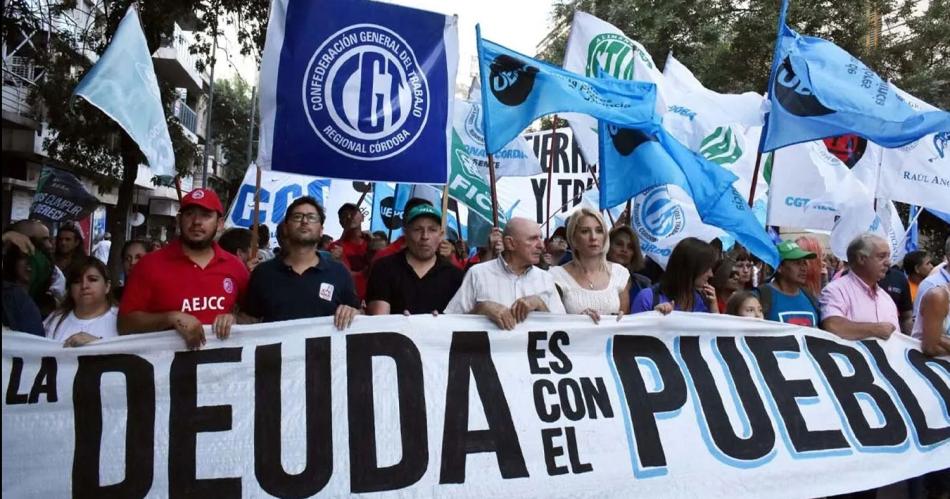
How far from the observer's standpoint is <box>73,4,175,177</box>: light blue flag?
5.24 metres

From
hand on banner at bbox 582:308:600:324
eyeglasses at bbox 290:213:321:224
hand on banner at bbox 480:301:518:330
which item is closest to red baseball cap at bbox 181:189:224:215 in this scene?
eyeglasses at bbox 290:213:321:224

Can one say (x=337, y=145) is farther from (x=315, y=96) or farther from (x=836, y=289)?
(x=836, y=289)

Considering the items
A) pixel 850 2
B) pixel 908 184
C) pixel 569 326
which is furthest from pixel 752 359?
pixel 850 2

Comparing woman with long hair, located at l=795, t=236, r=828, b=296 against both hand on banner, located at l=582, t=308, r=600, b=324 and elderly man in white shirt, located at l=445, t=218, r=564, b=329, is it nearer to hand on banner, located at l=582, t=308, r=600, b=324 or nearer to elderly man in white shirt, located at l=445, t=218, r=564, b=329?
hand on banner, located at l=582, t=308, r=600, b=324

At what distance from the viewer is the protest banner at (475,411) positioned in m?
3.74

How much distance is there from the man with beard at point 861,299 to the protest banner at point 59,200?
Answer: 7856 mm

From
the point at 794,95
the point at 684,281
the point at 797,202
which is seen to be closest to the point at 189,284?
the point at 684,281

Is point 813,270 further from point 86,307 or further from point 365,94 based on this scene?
point 86,307

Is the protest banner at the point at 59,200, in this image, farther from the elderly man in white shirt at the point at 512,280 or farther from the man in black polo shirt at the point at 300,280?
the elderly man in white shirt at the point at 512,280

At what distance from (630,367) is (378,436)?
1.40 metres

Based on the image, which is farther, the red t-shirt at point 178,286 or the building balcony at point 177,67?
the building balcony at point 177,67

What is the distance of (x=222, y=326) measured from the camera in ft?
12.9

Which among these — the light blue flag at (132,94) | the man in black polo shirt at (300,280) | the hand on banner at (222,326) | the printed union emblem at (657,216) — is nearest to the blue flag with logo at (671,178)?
the printed union emblem at (657,216)

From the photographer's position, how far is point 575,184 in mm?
11211
